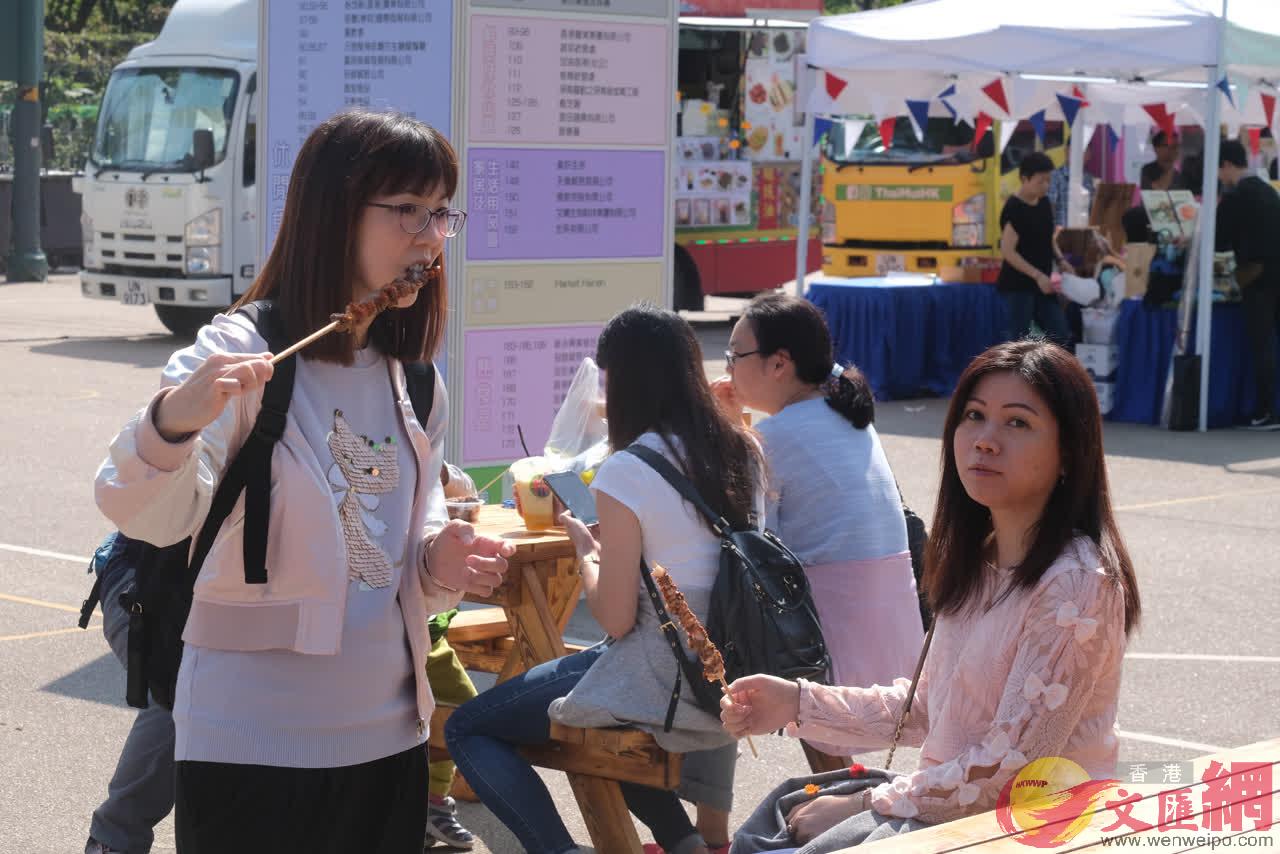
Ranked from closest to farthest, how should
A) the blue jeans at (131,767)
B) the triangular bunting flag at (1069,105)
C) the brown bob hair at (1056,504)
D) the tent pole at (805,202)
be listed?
the brown bob hair at (1056,504), the blue jeans at (131,767), the tent pole at (805,202), the triangular bunting flag at (1069,105)

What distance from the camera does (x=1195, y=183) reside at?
17141 millimetres

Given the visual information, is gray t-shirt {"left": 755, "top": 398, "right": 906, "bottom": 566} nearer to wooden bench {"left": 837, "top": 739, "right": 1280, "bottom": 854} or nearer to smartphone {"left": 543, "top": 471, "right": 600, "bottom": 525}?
smartphone {"left": 543, "top": 471, "right": 600, "bottom": 525}

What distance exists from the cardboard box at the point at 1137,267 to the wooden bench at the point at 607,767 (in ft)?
32.8

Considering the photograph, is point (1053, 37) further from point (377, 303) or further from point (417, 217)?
point (377, 303)

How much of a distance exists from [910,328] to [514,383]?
8.04 metres

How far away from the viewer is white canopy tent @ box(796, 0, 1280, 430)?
1217 cm

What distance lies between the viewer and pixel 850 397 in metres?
4.97

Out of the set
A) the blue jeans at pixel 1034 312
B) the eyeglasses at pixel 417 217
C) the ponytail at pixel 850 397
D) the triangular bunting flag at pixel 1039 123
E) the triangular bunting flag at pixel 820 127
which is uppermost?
the triangular bunting flag at pixel 1039 123

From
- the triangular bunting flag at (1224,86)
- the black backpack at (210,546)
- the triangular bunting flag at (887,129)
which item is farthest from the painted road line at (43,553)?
the triangular bunting flag at (887,129)

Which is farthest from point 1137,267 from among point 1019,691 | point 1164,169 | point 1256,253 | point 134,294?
point 1019,691

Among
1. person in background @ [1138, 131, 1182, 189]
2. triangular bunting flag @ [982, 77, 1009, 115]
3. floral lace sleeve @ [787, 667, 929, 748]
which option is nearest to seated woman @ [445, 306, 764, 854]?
floral lace sleeve @ [787, 667, 929, 748]

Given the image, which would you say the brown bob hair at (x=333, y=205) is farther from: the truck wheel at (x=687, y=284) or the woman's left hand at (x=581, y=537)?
the truck wheel at (x=687, y=284)

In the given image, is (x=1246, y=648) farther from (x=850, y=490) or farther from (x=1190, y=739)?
(x=850, y=490)

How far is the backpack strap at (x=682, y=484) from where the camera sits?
426cm
